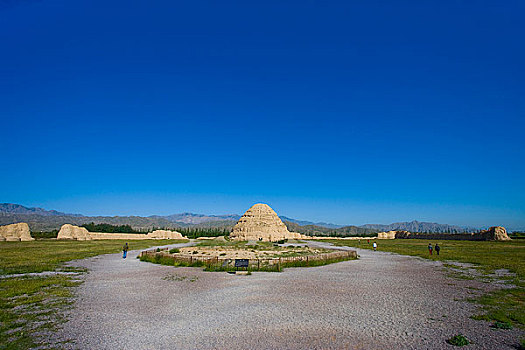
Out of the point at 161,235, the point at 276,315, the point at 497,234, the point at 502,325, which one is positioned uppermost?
the point at 497,234

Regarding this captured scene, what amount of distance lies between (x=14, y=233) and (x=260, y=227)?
63.6 meters

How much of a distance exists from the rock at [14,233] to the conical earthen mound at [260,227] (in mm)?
54003

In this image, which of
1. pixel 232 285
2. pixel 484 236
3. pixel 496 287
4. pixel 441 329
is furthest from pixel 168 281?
pixel 484 236

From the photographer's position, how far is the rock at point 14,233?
2349 inches

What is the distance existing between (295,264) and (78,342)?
67.0 ft

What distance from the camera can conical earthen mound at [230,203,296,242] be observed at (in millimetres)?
94688

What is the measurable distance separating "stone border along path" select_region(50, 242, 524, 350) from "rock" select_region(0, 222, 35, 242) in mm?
57802

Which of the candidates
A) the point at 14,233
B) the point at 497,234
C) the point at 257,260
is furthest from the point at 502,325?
the point at 497,234

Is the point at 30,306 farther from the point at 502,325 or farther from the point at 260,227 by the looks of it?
the point at 260,227

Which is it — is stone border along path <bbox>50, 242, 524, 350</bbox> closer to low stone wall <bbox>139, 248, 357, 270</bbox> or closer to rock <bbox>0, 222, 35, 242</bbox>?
low stone wall <bbox>139, 248, 357, 270</bbox>

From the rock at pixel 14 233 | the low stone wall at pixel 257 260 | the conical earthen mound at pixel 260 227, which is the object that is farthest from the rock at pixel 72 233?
the low stone wall at pixel 257 260

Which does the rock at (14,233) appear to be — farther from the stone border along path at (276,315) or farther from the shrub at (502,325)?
the shrub at (502,325)

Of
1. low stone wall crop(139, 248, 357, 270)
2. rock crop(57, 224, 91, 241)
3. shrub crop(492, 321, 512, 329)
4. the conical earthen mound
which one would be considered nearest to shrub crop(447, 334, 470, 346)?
shrub crop(492, 321, 512, 329)

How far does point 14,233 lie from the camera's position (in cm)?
6122
